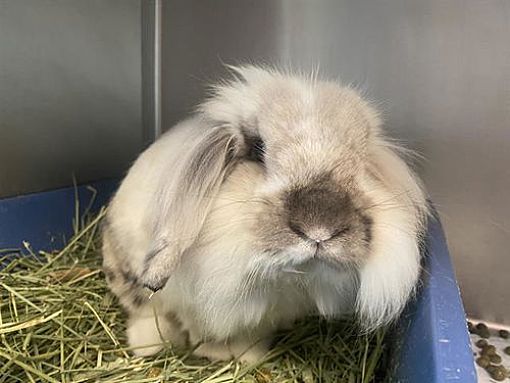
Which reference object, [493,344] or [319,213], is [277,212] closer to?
[319,213]

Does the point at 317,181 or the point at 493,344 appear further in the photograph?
the point at 493,344

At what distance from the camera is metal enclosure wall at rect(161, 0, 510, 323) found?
4.83ft

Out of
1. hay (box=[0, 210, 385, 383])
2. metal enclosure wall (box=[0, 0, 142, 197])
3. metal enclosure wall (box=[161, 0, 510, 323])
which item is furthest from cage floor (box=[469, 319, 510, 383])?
metal enclosure wall (box=[0, 0, 142, 197])

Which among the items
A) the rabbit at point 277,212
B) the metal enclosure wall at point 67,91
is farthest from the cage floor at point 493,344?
the metal enclosure wall at point 67,91

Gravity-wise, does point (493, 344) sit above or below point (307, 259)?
below

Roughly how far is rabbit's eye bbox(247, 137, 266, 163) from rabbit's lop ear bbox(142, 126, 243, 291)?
0.7 inches

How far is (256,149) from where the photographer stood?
41.1 inches

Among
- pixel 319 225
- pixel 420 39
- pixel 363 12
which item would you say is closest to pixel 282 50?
pixel 363 12

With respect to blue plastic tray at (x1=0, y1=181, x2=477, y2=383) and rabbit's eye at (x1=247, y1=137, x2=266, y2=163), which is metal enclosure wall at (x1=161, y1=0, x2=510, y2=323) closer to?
blue plastic tray at (x1=0, y1=181, x2=477, y2=383)

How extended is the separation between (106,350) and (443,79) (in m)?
0.93

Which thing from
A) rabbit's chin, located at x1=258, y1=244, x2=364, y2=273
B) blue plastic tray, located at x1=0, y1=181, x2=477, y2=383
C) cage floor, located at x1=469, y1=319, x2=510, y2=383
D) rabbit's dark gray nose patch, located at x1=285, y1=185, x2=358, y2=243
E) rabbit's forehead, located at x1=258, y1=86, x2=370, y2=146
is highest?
rabbit's forehead, located at x1=258, y1=86, x2=370, y2=146

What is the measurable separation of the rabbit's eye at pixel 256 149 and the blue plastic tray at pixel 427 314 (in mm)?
341

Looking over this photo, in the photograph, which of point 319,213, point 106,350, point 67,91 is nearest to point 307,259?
point 319,213

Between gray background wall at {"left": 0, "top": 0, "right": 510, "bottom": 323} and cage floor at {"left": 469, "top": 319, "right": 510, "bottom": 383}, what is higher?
gray background wall at {"left": 0, "top": 0, "right": 510, "bottom": 323}
